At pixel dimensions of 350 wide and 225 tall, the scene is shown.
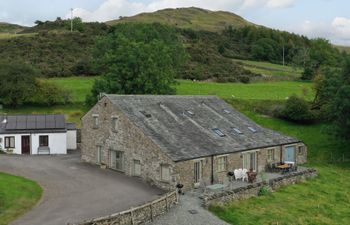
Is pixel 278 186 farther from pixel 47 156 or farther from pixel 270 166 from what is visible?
pixel 47 156

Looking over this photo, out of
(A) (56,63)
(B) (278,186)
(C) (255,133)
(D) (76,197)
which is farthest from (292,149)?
(A) (56,63)

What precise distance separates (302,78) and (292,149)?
5087 centimetres

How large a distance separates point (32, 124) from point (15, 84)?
15267 millimetres

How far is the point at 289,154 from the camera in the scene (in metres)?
43.2

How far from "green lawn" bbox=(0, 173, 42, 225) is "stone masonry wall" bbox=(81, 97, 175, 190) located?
7.44 meters

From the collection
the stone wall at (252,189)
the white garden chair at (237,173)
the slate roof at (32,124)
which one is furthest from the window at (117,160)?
the slate roof at (32,124)

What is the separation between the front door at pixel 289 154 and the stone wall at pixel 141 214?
1743 centimetres

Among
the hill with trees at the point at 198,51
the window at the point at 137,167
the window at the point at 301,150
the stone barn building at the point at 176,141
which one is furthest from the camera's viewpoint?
the hill with trees at the point at 198,51

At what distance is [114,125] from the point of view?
123 feet

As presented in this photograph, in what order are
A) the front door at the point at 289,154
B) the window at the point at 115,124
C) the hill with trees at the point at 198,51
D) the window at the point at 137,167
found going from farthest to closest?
the hill with trees at the point at 198,51, the front door at the point at 289,154, the window at the point at 115,124, the window at the point at 137,167

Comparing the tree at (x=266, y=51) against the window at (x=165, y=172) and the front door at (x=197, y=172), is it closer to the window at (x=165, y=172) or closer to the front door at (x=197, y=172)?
the front door at (x=197, y=172)

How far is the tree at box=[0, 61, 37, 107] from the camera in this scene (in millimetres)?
60156

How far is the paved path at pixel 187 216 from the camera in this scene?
26.0 meters

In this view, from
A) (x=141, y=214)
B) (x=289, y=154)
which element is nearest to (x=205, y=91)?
(x=289, y=154)
